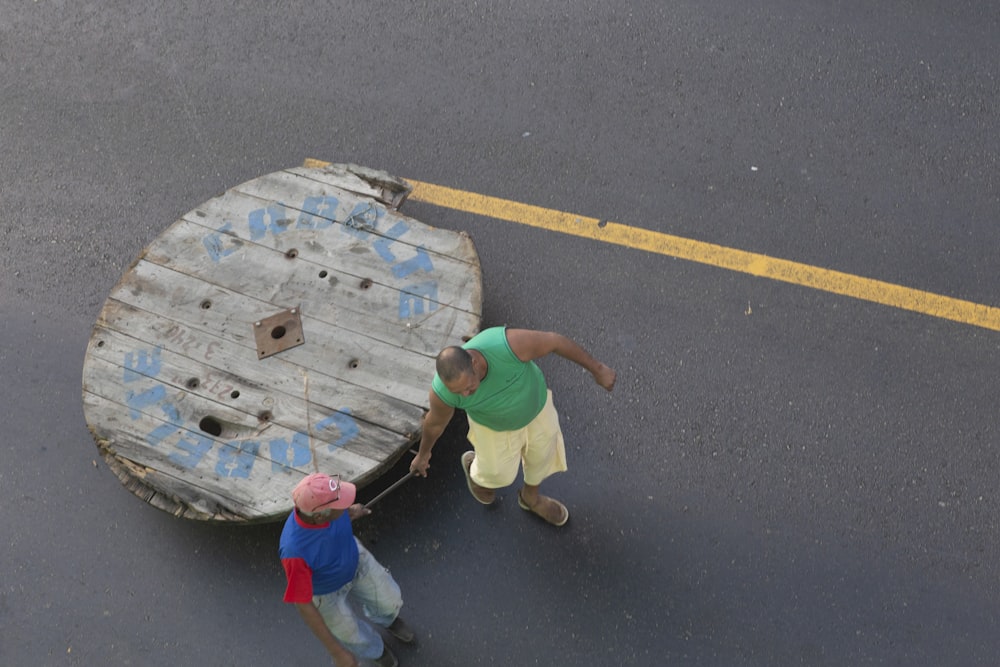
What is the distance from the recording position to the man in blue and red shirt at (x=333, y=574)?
330 centimetres

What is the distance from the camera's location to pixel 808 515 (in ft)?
14.4

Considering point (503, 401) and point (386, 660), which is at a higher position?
point (503, 401)

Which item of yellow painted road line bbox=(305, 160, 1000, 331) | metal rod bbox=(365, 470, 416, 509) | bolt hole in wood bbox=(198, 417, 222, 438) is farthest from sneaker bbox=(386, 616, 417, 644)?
yellow painted road line bbox=(305, 160, 1000, 331)

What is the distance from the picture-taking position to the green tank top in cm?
355

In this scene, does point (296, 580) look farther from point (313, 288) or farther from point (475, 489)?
point (313, 288)

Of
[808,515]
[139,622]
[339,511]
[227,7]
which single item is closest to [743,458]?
[808,515]

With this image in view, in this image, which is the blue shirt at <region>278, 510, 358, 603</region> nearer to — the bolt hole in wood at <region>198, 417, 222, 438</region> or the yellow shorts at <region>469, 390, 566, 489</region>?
the yellow shorts at <region>469, 390, 566, 489</region>

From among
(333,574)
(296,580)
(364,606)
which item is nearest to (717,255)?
(364,606)

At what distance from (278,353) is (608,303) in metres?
1.84

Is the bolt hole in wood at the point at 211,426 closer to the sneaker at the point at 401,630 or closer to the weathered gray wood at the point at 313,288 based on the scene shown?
the weathered gray wood at the point at 313,288

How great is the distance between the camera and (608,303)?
16.5 feet

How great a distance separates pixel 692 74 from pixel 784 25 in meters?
0.71

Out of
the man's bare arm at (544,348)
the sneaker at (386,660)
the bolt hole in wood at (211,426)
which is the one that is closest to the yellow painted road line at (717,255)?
the man's bare arm at (544,348)

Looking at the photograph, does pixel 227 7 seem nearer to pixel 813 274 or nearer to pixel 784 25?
pixel 784 25
